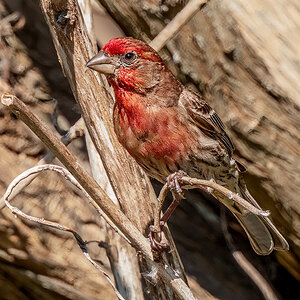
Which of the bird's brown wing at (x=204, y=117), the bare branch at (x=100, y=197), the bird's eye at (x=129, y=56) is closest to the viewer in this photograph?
the bare branch at (x=100, y=197)

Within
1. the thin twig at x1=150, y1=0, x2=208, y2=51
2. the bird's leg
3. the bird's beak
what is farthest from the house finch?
the bird's leg

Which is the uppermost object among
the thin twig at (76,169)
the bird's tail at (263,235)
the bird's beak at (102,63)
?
the bird's beak at (102,63)

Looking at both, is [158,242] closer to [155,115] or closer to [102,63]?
[155,115]

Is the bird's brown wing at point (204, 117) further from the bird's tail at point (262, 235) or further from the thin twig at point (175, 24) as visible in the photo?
the bird's tail at point (262, 235)

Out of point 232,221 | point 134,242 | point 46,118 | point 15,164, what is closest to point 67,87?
point 46,118

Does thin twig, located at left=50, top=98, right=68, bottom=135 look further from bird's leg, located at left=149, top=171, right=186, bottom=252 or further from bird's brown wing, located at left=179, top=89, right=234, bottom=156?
bird's leg, located at left=149, top=171, right=186, bottom=252

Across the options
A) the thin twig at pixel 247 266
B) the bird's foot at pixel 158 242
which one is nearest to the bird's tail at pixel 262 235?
the thin twig at pixel 247 266

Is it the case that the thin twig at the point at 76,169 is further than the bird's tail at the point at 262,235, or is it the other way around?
the bird's tail at the point at 262,235

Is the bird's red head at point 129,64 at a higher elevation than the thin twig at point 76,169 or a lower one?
higher
